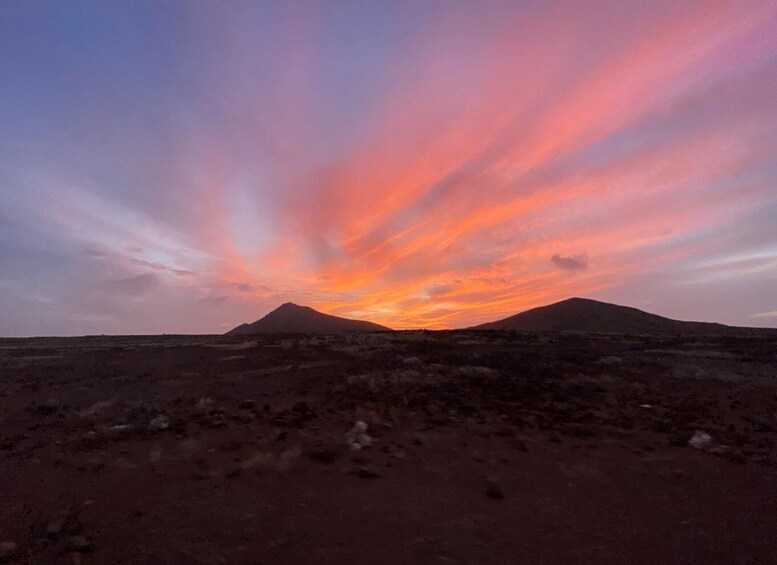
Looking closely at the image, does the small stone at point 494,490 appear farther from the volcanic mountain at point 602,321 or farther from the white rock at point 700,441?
the volcanic mountain at point 602,321

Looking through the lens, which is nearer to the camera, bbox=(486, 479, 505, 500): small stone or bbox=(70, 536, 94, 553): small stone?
bbox=(70, 536, 94, 553): small stone

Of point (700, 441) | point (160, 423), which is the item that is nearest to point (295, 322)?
point (160, 423)

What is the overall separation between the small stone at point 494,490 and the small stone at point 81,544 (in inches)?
244

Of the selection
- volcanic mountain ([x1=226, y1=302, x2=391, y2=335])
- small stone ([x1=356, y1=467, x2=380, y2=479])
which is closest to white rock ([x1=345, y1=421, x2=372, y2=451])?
small stone ([x1=356, y1=467, x2=380, y2=479])

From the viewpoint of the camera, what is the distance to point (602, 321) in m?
94.6

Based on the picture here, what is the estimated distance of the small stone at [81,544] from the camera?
6.44 m

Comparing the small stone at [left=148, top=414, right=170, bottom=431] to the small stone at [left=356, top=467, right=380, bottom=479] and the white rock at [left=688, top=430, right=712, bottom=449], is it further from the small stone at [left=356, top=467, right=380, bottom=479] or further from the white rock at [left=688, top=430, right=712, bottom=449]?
the white rock at [left=688, top=430, right=712, bottom=449]

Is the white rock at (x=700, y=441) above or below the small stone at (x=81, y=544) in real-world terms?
above

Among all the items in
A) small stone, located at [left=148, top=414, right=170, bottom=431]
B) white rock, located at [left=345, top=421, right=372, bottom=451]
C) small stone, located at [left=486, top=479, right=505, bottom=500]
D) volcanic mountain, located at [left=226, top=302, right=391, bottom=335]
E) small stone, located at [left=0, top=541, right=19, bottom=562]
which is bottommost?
small stone, located at [left=486, top=479, right=505, bottom=500]

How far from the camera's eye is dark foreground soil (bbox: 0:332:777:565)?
6.82 metres

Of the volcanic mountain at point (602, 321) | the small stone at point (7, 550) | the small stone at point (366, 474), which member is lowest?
the small stone at point (7, 550)

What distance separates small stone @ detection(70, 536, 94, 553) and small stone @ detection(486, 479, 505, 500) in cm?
619

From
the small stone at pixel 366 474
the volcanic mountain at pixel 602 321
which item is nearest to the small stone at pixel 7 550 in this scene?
the small stone at pixel 366 474

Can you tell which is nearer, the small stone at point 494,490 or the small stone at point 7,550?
the small stone at point 7,550
